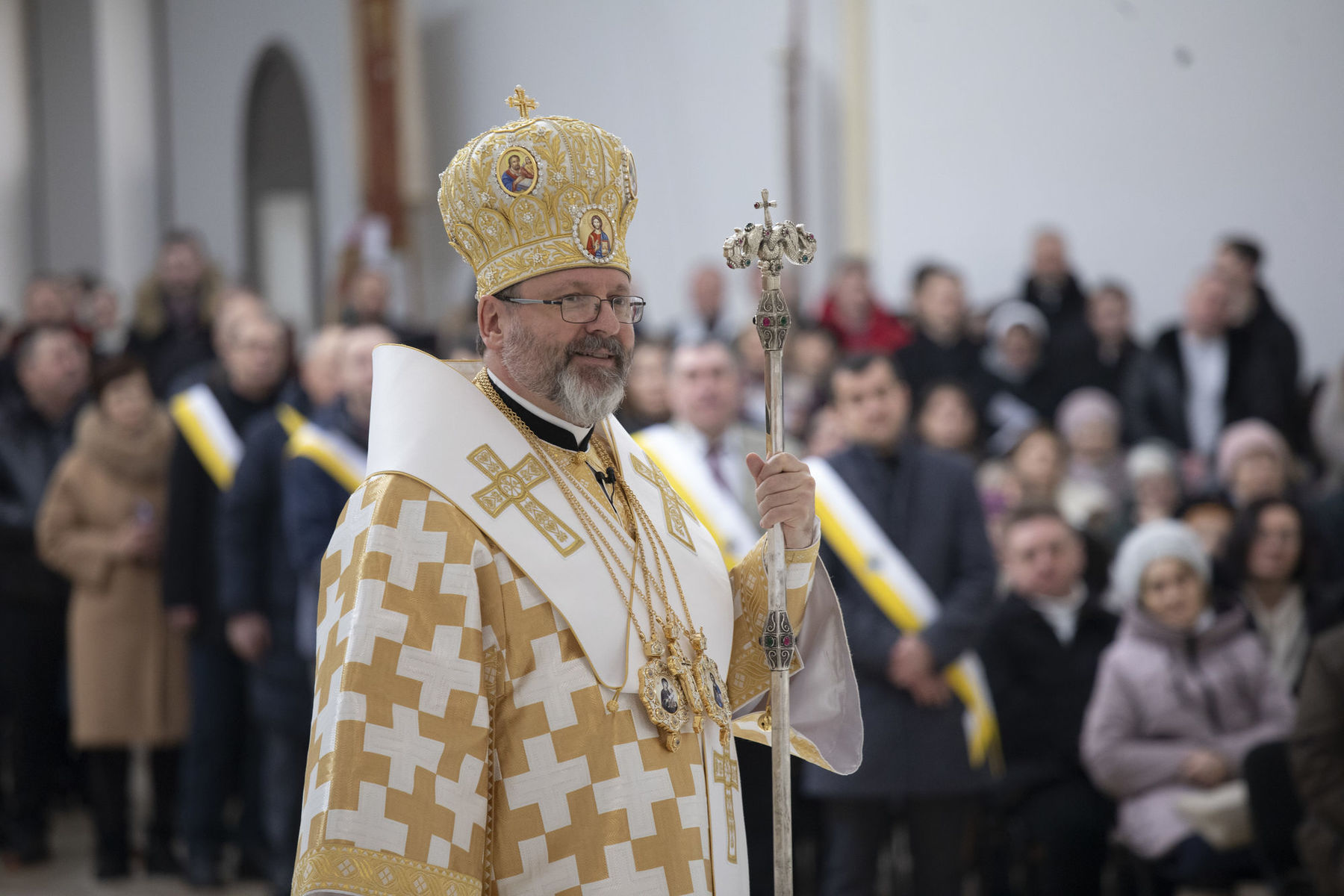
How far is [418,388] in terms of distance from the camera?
2488 mm

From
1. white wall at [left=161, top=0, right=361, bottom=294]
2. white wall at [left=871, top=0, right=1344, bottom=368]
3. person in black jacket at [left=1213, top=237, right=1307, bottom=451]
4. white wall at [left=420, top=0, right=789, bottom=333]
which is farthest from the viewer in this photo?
white wall at [left=161, top=0, right=361, bottom=294]

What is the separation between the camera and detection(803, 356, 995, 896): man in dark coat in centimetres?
461

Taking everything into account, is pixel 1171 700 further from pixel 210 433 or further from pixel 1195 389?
pixel 210 433

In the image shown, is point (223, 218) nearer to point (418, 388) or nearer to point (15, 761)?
point (15, 761)

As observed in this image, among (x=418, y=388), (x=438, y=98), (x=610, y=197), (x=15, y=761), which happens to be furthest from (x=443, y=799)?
(x=438, y=98)

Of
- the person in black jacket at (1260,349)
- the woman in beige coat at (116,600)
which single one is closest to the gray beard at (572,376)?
the woman in beige coat at (116,600)

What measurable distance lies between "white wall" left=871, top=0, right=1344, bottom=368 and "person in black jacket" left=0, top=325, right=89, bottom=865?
17.9 ft

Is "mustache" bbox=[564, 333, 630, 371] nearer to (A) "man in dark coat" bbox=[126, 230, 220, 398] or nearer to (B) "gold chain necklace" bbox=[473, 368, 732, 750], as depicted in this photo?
(B) "gold chain necklace" bbox=[473, 368, 732, 750]

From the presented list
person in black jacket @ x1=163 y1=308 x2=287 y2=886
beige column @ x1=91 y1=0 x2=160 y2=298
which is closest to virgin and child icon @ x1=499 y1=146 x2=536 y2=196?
person in black jacket @ x1=163 y1=308 x2=287 y2=886

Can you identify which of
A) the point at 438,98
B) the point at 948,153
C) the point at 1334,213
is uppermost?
the point at 438,98

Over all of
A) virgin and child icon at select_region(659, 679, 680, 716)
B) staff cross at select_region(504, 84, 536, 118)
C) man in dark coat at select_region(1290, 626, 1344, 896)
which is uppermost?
staff cross at select_region(504, 84, 536, 118)

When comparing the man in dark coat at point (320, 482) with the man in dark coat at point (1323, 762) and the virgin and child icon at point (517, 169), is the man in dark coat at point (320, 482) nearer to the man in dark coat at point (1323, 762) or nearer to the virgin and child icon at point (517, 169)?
the virgin and child icon at point (517, 169)

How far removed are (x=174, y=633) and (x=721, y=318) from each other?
13.9 ft

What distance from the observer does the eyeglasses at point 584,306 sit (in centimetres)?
248
